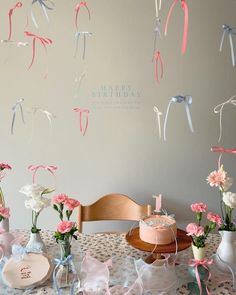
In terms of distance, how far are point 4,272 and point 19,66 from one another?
1.01m

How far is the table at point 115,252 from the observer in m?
0.90

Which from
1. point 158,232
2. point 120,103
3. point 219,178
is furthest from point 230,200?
point 120,103

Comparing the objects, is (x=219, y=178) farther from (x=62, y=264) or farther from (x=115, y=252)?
(x=62, y=264)

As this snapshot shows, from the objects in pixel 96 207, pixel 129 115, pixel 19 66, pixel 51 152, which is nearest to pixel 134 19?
pixel 129 115

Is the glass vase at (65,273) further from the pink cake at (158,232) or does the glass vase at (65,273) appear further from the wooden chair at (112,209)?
the wooden chair at (112,209)

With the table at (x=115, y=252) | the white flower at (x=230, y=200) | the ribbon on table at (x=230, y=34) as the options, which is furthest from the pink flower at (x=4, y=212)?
the ribbon on table at (x=230, y=34)

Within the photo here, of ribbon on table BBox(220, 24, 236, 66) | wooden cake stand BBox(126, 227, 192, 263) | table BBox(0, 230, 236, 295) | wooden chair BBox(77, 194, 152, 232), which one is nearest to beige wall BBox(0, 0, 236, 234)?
ribbon on table BBox(220, 24, 236, 66)

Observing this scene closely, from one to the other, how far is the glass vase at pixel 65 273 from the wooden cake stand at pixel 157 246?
22 cm

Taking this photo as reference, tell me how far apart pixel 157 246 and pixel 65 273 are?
0.30m

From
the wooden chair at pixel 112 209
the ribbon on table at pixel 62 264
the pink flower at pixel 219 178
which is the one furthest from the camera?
the wooden chair at pixel 112 209

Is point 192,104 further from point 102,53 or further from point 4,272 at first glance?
point 4,272

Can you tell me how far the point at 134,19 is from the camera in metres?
1.51

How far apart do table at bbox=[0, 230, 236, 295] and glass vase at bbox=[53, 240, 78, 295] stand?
31 millimetres

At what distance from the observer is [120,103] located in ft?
5.14
